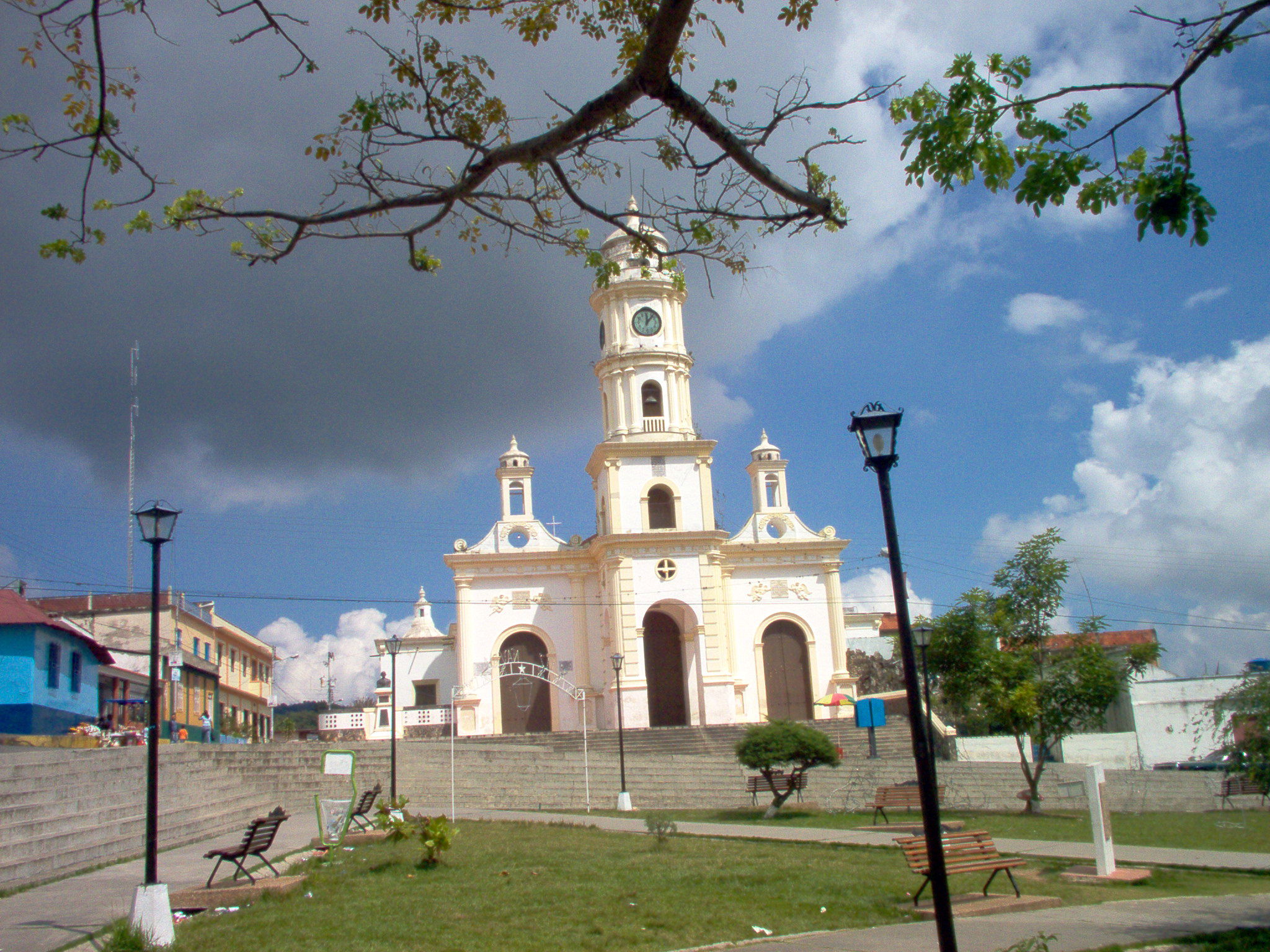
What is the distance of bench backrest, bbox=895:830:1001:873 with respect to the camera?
29.4ft

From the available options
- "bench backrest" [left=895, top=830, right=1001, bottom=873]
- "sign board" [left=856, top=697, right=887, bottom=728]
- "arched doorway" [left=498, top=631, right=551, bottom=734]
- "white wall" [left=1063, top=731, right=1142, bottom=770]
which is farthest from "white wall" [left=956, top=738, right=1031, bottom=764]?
"bench backrest" [left=895, top=830, right=1001, bottom=873]

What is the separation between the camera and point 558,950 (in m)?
7.27

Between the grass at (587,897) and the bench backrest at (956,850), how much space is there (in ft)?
1.53

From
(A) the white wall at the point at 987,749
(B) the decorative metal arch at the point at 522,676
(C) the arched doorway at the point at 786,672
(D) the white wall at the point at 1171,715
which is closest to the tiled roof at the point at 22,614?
(B) the decorative metal arch at the point at 522,676

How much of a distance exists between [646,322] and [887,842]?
83.4 feet

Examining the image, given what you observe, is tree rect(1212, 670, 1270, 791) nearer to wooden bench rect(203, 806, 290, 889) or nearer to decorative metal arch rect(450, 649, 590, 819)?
wooden bench rect(203, 806, 290, 889)

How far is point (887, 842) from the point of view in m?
14.4

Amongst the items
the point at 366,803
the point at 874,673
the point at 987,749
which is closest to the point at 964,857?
the point at 366,803

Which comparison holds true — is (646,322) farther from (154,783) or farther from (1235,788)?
(154,783)

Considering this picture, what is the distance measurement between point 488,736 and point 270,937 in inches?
1004

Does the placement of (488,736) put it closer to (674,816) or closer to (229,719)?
(674,816)

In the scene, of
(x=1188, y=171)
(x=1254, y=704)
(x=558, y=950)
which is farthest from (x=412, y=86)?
(x=1254, y=704)

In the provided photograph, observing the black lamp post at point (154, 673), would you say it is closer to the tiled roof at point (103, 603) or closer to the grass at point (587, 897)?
the grass at point (587, 897)

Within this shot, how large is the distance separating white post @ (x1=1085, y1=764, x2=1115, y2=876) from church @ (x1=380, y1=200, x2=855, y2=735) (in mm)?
22862
